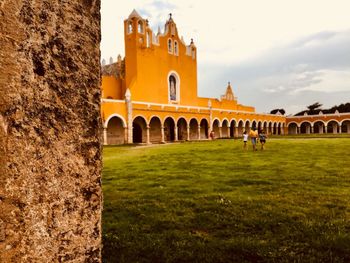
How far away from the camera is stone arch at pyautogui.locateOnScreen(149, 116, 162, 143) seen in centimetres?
3375

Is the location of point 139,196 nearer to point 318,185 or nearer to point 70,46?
point 318,185

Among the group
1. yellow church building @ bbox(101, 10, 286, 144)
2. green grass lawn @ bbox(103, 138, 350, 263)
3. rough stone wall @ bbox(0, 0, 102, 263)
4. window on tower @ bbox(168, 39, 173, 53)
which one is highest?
window on tower @ bbox(168, 39, 173, 53)

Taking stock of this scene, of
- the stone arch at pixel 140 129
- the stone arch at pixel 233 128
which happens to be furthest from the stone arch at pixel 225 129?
the stone arch at pixel 140 129

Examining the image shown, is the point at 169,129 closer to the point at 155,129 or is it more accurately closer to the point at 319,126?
the point at 155,129

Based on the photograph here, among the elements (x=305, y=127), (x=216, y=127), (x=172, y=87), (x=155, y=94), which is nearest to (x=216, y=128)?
(x=216, y=127)

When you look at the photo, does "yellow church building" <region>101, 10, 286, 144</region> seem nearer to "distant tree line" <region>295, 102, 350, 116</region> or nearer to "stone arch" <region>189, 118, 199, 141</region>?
"stone arch" <region>189, 118, 199, 141</region>

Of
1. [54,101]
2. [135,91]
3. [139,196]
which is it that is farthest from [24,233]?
[135,91]

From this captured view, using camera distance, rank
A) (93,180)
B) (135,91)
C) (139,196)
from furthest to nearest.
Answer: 1. (135,91)
2. (139,196)
3. (93,180)

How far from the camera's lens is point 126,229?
3.95 meters

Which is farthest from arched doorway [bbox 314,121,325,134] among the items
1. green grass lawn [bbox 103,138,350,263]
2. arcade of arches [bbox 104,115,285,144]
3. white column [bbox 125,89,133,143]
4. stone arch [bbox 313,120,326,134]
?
green grass lawn [bbox 103,138,350,263]

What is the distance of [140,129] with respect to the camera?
31.9 meters

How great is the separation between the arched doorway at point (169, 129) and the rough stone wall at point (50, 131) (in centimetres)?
3369

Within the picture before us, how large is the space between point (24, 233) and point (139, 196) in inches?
181

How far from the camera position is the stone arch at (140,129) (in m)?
31.4
